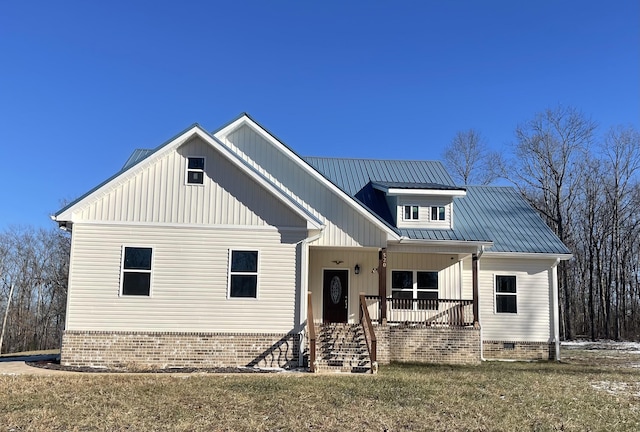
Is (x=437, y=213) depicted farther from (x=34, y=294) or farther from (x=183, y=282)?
(x=34, y=294)

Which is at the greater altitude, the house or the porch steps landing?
the house

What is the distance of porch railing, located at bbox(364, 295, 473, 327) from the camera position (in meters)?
17.0

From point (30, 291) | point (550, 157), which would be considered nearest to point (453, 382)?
Answer: point (550, 157)

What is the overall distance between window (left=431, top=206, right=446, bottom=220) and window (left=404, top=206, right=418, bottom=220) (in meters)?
0.57

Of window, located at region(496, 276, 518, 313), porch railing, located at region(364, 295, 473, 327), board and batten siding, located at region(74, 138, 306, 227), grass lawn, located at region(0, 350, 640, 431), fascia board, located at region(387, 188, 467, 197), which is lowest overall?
grass lawn, located at region(0, 350, 640, 431)

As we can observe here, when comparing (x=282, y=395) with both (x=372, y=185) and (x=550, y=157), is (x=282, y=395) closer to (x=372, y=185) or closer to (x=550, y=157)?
(x=372, y=185)

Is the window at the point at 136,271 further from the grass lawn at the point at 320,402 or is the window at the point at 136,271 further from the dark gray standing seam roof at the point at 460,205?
the dark gray standing seam roof at the point at 460,205

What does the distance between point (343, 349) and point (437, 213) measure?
6163 mm

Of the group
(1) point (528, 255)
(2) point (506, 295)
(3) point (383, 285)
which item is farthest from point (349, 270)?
(1) point (528, 255)

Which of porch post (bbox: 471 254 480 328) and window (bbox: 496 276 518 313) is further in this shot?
window (bbox: 496 276 518 313)

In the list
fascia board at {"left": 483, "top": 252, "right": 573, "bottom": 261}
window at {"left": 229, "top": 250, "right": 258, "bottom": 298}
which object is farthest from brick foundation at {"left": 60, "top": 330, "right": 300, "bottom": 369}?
fascia board at {"left": 483, "top": 252, "right": 573, "bottom": 261}

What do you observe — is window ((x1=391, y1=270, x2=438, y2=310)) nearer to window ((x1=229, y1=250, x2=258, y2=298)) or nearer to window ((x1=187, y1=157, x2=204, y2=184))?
window ((x1=229, y1=250, x2=258, y2=298))

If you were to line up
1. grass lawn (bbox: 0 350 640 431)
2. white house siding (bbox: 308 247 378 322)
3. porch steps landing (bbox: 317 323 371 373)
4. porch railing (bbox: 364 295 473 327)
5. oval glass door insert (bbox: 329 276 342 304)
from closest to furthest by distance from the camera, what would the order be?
grass lawn (bbox: 0 350 640 431) < porch steps landing (bbox: 317 323 371 373) < porch railing (bbox: 364 295 473 327) < white house siding (bbox: 308 247 378 322) < oval glass door insert (bbox: 329 276 342 304)

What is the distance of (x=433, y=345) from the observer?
54.1 ft
